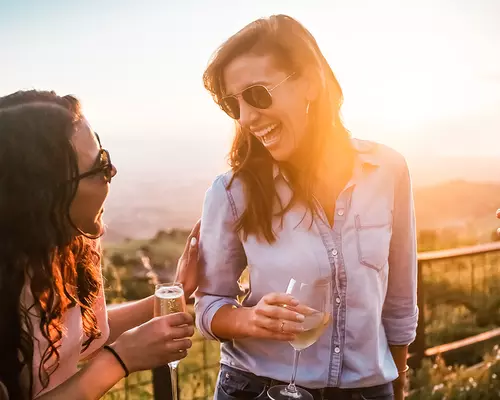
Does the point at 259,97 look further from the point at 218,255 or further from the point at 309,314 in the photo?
the point at 309,314

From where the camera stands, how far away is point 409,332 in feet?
6.27

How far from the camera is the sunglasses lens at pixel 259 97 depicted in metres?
1.70

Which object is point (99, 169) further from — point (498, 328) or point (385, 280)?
point (498, 328)

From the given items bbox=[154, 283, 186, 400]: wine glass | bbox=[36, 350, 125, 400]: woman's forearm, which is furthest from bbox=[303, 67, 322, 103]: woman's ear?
bbox=[36, 350, 125, 400]: woman's forearm

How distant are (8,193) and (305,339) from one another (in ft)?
2.92

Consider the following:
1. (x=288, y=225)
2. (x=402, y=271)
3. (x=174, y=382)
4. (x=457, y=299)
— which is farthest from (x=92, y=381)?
(x=457, y=299)

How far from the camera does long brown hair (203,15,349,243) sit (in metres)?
1.71

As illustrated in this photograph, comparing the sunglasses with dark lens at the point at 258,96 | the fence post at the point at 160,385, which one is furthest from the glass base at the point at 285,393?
the fence post at the point at 160,385

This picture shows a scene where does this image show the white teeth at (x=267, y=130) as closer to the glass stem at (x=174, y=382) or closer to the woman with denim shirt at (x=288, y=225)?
the woman with denim shirt at (x=288, y=225)

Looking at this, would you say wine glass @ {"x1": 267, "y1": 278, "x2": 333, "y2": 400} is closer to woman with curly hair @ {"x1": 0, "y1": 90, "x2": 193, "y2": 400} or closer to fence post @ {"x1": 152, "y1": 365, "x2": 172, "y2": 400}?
woman with curly hair @ {"x1": 0, "y1": 90, "x2": 193, "y2": 400}

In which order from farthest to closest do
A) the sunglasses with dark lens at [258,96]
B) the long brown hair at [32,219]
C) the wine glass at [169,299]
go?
the sunglasses with dark lens at [258,96] → the wine glass at [169,299] → the long brown hair at [32,219]

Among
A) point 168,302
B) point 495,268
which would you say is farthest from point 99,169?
point 495,268

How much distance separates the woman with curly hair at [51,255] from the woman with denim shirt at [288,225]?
0.77 feet

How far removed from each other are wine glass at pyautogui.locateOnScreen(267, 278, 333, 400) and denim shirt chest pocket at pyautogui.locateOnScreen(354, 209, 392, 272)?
0.20 metres
